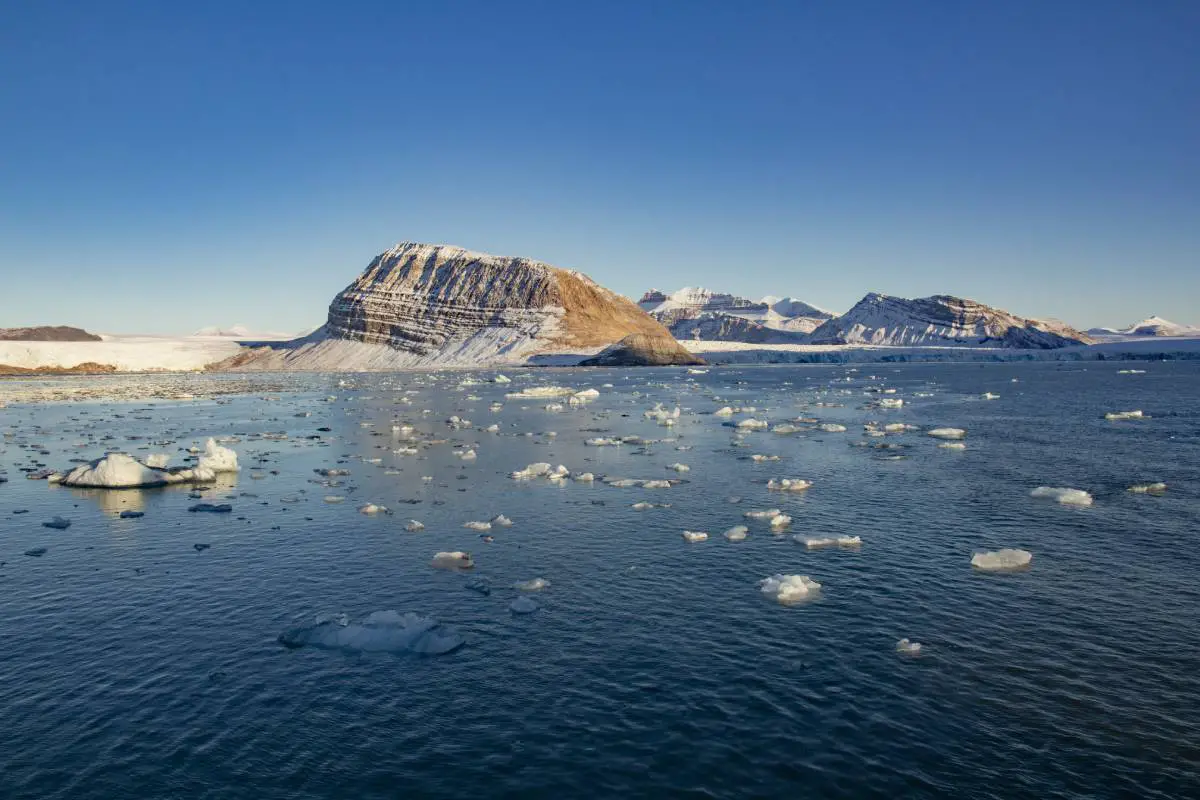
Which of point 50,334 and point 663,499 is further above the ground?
point 50,334

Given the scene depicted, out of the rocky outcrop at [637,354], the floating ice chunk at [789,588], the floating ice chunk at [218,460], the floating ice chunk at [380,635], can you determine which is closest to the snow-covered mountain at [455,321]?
the rocky outcrop at [637,354]

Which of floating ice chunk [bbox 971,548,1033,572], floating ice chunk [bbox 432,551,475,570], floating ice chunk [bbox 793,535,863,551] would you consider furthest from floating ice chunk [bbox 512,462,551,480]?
floating ice chunk [bbox 971,548,1033,572]

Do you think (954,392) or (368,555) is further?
(954,392)

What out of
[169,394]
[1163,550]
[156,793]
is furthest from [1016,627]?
[169,394]

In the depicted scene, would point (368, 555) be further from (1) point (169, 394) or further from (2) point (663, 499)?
(1) point (169, 394)

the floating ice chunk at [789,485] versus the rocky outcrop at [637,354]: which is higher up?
the rocky outcrop at [637,354]

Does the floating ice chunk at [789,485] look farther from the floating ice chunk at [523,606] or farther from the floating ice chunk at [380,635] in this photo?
the floating ice chunk at [380,635]
